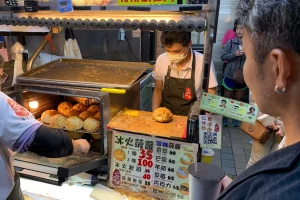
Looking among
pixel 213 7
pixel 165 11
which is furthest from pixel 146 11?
pixel 213 7

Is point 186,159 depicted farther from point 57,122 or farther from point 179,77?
point 179,77

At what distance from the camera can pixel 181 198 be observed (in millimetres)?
1568

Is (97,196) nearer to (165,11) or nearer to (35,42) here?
(165,11)

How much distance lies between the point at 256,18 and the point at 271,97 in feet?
0.73

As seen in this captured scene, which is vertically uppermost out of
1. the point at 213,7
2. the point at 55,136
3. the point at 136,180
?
the point at 213,7

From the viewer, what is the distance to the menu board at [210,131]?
4.15 feet

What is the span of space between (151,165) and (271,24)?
4.04 ft

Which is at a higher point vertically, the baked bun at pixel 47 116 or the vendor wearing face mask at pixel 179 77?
the vendor wearing face mask at pixel 179 77

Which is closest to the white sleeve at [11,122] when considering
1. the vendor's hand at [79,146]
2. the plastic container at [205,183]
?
the vendor's hand at [79,146]

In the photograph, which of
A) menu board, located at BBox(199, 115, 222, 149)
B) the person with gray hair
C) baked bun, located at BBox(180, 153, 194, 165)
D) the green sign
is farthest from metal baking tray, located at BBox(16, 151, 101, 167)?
the person with gray hair

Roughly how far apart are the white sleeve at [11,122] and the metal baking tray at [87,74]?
503 mm

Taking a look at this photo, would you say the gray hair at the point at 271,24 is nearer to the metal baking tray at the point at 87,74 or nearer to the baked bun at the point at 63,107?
the metal baking tray at the point at 87,74

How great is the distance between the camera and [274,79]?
639 millimetres

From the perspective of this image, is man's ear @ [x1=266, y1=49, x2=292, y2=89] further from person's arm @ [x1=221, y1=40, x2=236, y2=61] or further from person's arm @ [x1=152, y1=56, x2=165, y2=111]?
person's arm @ [x1=221, y1=40, x2=236, y2=61]
